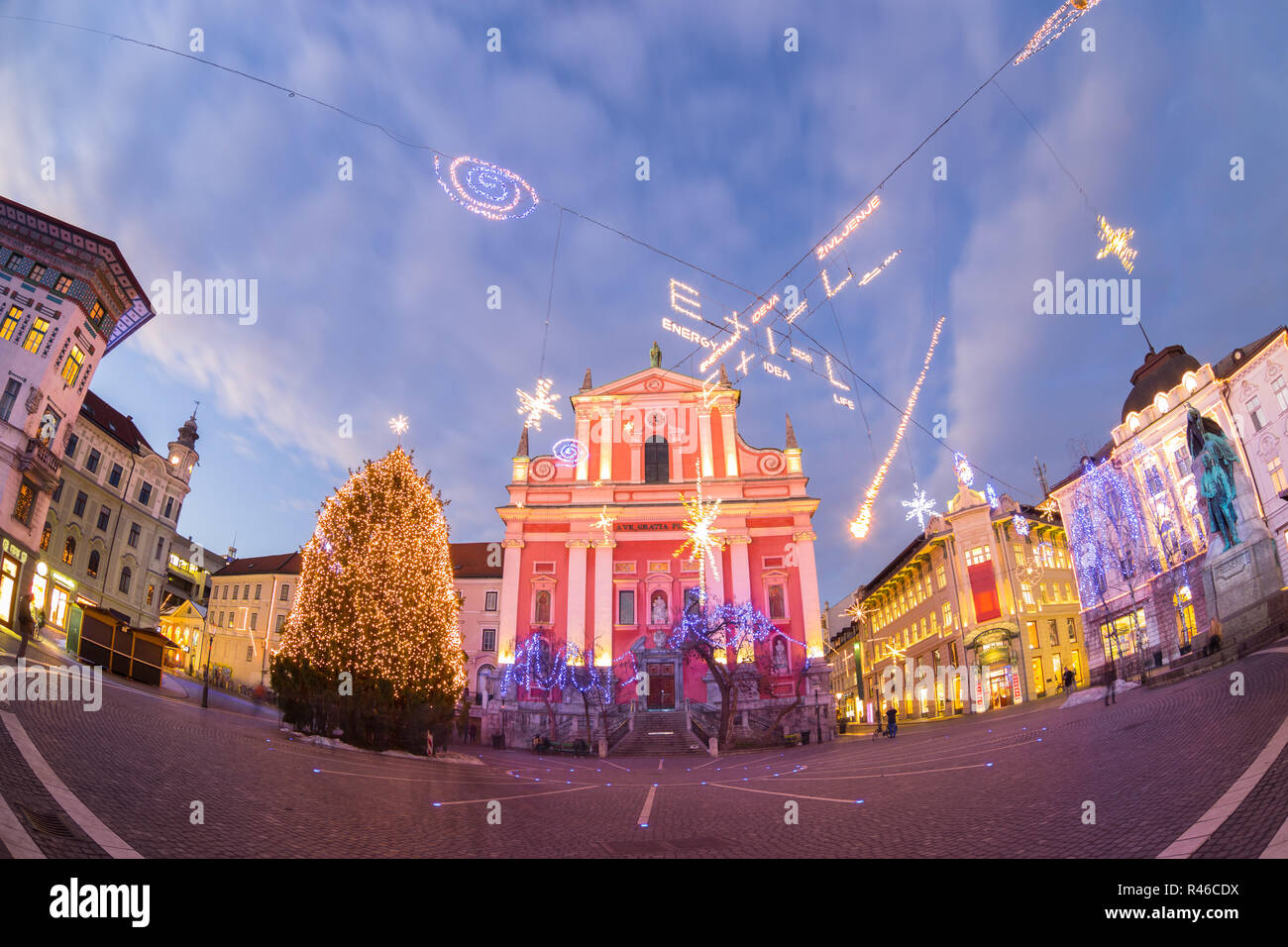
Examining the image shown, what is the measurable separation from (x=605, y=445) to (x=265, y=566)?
129 feet

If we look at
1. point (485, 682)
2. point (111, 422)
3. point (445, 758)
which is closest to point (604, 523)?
point (485, 682)

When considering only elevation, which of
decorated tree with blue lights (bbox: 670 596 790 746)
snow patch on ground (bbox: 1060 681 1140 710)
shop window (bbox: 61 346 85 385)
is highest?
shop window (bbox: 61 346 85 385)

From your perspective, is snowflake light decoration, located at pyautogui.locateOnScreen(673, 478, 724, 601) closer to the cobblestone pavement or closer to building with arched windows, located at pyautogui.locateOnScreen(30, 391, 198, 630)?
the cobblestone pavement

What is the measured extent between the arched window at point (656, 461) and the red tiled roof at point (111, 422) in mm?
35321

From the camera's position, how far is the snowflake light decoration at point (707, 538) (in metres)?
38.3

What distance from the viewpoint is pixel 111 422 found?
47.5 metres

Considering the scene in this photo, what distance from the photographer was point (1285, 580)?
94.3 ft

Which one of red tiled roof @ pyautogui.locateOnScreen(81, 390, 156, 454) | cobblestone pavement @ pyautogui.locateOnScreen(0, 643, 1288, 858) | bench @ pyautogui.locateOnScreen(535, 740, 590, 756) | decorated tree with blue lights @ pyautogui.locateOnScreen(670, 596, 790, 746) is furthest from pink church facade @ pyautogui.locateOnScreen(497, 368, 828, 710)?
red tiled roof @ pyautogui.locateOnScreen(81, 390, 156, 454)

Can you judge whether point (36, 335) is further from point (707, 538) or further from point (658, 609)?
point (707, 538)

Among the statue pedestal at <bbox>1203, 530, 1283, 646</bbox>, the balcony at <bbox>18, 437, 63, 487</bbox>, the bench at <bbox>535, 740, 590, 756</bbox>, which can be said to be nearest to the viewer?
the statue pedestal at <bbox>1203, 530, 1283, 646</bbox>

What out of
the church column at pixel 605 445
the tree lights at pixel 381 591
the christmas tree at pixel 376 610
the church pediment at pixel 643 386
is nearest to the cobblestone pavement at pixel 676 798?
the christmas tree at pixel 376 610

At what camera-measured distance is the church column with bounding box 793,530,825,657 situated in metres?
37.0

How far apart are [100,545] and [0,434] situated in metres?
15.8

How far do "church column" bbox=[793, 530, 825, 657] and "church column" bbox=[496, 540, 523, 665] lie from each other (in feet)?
55.4
